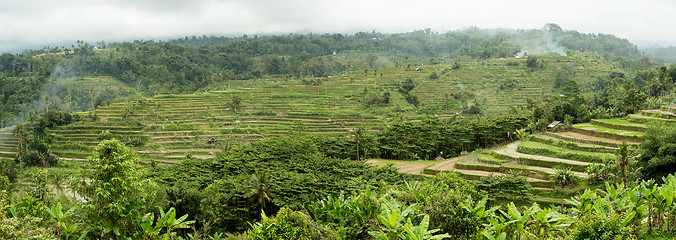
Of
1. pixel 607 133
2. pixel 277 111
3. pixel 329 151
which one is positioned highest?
pixel 607 133

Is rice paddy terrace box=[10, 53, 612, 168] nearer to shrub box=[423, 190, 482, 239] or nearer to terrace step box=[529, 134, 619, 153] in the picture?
terrace step box=[529, 134, 619, 153]

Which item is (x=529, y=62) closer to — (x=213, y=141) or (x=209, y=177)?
(x=213, y=141)

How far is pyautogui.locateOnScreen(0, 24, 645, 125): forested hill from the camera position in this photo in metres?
83.6

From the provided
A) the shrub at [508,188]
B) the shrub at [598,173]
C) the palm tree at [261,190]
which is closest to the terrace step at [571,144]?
the shrub at [598,173]

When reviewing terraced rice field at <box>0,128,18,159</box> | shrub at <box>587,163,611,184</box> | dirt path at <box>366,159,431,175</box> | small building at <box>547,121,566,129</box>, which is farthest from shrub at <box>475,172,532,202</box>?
terraced rice field at <box>0,128,18,159</box>

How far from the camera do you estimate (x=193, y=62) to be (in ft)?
380

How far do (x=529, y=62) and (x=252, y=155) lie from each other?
7417 cm

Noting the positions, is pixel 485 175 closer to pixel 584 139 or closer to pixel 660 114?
pixel 584 139

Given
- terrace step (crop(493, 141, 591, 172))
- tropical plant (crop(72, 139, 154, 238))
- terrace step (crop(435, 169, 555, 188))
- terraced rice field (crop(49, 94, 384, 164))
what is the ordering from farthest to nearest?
terraced rice field (crop(49, 94, 384, 164)) → terrace step (crop(493, 141, 591, 172)) → terrace step (crop(435, 169, 555, 188)) → tropical plant (crop(72, 139, 154, 238))

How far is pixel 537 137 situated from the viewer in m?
34.1

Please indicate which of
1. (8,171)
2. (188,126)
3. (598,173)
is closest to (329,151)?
(598,173)

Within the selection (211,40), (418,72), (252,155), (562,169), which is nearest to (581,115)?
(562,169)

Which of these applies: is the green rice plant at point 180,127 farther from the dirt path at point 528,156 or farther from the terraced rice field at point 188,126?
the dirt path at point 528,156

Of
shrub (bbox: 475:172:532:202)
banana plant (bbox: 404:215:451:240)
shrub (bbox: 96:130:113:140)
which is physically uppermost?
banana plant (bbox: 404:215:451:240)
